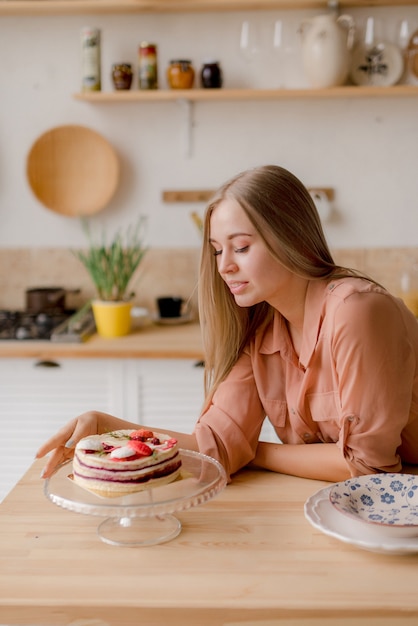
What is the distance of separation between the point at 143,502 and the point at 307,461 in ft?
1.38

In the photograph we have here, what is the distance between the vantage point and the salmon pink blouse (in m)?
1.48

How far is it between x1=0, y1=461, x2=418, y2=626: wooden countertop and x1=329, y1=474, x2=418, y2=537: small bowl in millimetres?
68

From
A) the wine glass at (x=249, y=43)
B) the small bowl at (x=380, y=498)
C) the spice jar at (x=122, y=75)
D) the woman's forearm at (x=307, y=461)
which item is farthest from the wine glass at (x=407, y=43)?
the small bowl at (x=380, y=498)

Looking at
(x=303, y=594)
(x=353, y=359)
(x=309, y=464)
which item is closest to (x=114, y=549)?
(x=303, y=594)

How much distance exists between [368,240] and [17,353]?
5.00 feet

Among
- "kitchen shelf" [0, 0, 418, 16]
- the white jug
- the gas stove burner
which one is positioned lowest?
the gas stove burner

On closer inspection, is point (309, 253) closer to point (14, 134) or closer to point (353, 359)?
point (353, 359)

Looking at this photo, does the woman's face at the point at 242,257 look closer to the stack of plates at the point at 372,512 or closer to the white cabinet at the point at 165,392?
the stack of plates at the point at 372,512

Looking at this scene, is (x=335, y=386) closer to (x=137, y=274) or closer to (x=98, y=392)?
(x=98, y=392)

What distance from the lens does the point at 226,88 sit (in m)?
3.41

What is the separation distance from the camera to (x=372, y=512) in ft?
4.26

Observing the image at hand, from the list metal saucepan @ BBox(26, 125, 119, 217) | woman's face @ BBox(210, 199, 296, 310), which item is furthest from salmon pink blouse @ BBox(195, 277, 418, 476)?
metal saucepan @ BBox(26, 125, 119, 217)

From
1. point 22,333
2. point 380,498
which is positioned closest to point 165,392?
point 22,333

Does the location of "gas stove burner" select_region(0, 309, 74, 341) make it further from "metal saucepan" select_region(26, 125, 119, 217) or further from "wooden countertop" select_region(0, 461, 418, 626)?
"wooden countertop" select_region(0, 461, 418, 626)
